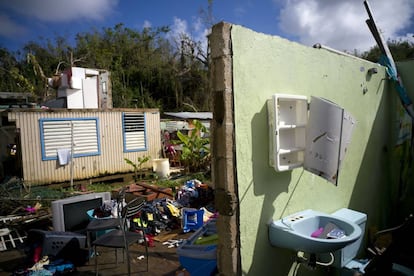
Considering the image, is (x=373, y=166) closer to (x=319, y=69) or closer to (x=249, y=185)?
(x=319, y=69)

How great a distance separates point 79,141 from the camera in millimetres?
8617

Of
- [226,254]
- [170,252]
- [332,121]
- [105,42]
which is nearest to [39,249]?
[170,252]

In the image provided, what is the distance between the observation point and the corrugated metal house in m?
7.72

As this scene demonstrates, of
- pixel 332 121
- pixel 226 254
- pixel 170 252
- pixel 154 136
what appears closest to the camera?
pixel 226 254

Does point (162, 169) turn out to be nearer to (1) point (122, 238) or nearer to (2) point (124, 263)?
(2) point (124, 263)

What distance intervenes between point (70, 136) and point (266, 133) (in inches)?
307

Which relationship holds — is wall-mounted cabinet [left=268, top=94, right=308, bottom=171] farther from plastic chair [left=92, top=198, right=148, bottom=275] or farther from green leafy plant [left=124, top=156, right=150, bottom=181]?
green leafy plant [left=124, top=156, right=150, bottom=181]

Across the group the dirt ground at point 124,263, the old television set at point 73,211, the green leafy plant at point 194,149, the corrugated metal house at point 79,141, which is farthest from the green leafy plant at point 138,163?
the dirt ground at point 124,263

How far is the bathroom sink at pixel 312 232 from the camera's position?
2.11m

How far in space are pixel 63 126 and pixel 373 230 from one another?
27.7ft

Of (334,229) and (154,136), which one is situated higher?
(154,136)

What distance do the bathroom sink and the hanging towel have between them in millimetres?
7734

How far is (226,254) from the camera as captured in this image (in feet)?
7.02

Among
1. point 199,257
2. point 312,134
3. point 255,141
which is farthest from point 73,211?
point 312,134
